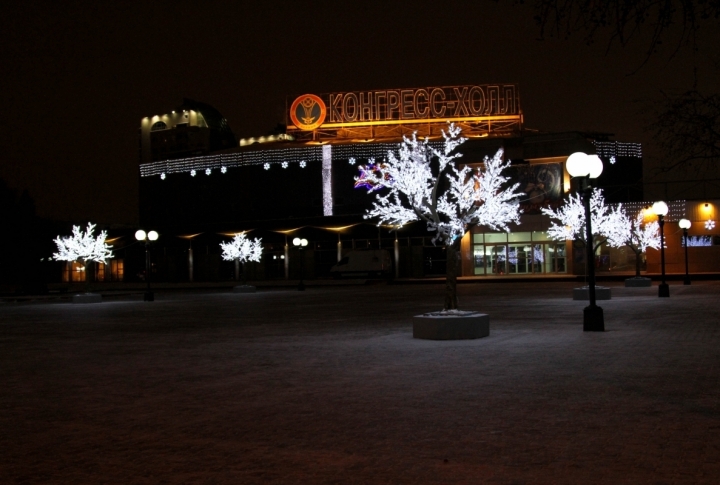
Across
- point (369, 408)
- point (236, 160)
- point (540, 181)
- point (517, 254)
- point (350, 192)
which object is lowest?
point (369, 408)

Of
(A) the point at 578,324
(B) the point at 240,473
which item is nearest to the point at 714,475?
(B) the point at 240,473

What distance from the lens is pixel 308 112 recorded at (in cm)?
7312

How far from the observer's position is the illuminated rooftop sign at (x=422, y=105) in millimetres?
70250

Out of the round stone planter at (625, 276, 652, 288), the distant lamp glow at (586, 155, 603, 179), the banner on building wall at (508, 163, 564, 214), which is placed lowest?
the round stone planter at (625, 276, 652, 288)

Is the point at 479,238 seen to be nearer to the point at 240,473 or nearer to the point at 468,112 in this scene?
the point at 468,112

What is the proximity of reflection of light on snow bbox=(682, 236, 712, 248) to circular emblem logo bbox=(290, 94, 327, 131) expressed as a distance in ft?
108

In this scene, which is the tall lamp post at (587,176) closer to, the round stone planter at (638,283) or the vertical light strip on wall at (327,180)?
the round stone planter at (638,283)

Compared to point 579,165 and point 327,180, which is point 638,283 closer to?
point 579,165

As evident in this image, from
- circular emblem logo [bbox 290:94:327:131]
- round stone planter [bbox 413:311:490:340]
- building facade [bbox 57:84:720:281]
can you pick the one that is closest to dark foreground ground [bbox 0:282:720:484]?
round stone planter [bbox 413:311:490:340]

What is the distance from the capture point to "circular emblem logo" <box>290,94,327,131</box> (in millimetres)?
72688

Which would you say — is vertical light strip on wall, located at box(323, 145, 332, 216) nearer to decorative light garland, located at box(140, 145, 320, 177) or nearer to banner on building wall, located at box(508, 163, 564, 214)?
decorative light garland, located at box(140, 145, 320, 177)

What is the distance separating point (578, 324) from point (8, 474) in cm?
1468

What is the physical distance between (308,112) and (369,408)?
215 feet

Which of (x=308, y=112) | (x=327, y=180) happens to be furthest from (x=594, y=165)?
(x=308, y=112)
